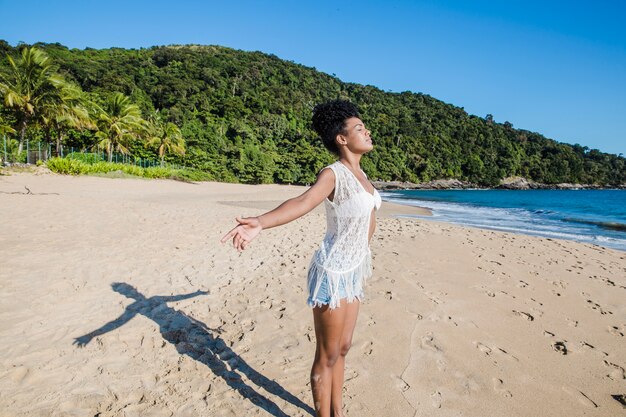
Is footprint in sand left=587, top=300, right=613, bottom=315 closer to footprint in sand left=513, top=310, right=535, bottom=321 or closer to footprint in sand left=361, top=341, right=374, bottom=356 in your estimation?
footprint in sand left=513, top=310, right=535, bottom=321

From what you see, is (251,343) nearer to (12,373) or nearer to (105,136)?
(12,373)

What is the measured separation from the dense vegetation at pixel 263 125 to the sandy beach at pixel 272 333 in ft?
92.7

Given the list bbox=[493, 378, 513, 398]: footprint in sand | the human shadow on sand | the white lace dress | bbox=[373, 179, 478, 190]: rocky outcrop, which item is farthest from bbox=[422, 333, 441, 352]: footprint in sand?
bbox=[373, 179, 478, 190]: rocky outcrop

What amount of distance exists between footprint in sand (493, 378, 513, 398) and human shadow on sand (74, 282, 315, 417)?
144 cm

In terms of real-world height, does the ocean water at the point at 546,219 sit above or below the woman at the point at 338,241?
below

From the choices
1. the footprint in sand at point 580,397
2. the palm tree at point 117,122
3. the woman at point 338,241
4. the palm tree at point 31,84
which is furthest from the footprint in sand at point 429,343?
the palm tree at point 117,122

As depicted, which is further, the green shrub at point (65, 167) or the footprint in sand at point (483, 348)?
the green shrub at point (65, 167)

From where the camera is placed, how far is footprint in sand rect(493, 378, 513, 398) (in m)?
2.65

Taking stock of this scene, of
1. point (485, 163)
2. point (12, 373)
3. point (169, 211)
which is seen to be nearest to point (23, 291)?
point (12, 373)

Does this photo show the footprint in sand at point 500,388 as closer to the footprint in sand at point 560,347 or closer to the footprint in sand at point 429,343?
the footprint in sand at point 429,343

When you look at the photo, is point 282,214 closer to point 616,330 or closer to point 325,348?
point 325,348

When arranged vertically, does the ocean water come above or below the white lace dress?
below

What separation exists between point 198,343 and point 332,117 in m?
2.62

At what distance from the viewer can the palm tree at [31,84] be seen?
25.0 meters
